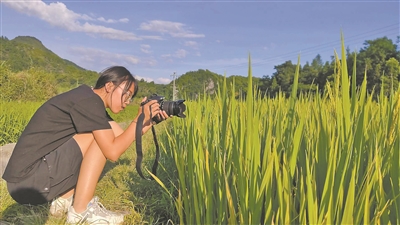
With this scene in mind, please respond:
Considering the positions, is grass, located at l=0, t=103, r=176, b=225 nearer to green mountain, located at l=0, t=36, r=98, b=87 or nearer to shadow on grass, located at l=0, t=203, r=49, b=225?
shadow on grass, located at l=0, t=203, r=49, b=225

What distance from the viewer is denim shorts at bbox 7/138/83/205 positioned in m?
1.62

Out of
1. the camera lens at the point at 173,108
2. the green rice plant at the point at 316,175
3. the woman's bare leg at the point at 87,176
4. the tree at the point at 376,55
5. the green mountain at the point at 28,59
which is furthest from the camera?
→ the green mountain at the point at 28,59

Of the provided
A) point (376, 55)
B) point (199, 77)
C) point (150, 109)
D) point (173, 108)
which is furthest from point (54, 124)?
point (376, 55)

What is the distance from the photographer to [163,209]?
5.96ft

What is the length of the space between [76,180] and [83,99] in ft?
1.71

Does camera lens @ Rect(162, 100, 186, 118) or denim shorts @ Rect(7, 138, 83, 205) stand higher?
camera lens @ Rect(162, 100, 186, 118)

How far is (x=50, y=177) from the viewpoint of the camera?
5.48 ft

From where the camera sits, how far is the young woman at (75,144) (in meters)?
1.57

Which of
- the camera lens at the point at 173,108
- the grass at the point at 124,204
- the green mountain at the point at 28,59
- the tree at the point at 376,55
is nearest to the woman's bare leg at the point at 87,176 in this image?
the grass at the point at 124,204

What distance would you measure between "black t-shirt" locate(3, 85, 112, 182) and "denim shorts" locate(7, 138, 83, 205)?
0.04m

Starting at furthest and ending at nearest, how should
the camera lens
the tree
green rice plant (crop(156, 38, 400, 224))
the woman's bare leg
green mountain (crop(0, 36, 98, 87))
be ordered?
green mountain (crop(0, 36, 98, 87)), the tree, the woman's bare leg, the camera lens, green rice plant (crop(156, 38, 400, 224))

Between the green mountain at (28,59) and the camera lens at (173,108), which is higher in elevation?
the green mountain at (28,59)

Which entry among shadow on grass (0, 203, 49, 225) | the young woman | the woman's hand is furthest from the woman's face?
shadow on grass (0, 203, 49, 225)

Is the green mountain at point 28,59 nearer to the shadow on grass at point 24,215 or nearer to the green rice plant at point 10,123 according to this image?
the green rice plant at point 10,123
